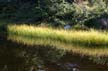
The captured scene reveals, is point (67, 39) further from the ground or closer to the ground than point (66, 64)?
further from the ground

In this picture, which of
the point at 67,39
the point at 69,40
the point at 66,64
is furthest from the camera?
the point at 67,39

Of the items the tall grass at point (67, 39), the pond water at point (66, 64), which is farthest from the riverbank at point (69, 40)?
the pond water at point (66, 64)

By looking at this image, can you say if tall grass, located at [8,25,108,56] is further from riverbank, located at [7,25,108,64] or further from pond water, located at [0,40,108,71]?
pond water, located at [0,40,108,71]

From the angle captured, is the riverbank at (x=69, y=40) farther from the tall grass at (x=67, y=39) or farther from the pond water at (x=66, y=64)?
the pond water at (x=66, y=64)

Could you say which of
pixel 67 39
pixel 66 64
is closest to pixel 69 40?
pixel 67 39

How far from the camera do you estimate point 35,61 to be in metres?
12.8

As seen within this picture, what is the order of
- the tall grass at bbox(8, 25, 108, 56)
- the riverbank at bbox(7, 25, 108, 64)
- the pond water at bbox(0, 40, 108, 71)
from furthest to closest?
the tall grass at bbox(8, 25, 108, 56) < the riverbank at bbox(7, 25, 108, 64) < the pond water at bbox(0, 40, 108, 71)

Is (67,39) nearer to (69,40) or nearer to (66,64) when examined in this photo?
(69,40)

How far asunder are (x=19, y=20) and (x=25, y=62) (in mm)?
11183

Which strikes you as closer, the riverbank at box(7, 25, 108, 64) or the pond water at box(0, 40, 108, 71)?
the pond water at box(0, 40, 108, 71)

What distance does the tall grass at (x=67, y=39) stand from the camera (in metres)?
14.9

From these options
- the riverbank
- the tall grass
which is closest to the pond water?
the riverbank

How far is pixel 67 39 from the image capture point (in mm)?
16297

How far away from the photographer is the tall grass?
1488 cm
